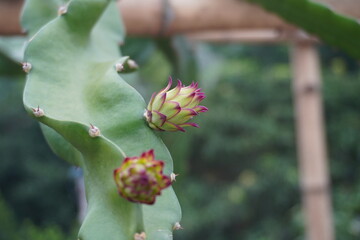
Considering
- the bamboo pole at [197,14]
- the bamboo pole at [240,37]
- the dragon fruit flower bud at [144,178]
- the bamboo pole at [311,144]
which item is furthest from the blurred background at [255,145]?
the dragon fruit flower bud at [144,178]

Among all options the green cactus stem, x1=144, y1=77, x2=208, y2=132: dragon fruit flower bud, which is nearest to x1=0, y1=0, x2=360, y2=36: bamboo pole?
the green cactus stem

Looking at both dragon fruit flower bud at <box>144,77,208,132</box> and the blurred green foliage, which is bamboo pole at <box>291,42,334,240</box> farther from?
the blurred green foliage

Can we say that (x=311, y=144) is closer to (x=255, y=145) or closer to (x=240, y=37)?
(x=240, y=37)

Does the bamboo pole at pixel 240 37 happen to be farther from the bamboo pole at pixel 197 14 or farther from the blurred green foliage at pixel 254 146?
the blurred green foliage at pixel 254 146

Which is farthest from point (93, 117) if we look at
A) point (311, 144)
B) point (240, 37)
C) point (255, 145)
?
point (255, 145)

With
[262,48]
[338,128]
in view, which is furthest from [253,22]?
[262,48]
